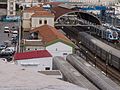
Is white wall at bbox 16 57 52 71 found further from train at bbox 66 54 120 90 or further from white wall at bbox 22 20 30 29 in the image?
white wall at bbox 22 20 30 29

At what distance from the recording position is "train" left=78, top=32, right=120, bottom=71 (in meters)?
7.38

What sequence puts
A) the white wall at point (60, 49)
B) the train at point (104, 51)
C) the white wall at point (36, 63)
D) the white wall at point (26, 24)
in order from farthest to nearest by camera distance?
the white wall at point (26, 24) → the white wall at point (60, 49) → the train at point (104, 51) → the white wall at point (36, 63)

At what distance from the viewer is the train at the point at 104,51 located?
738 centimetres

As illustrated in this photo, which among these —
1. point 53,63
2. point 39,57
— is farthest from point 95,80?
point 53,63

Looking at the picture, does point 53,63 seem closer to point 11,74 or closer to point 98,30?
point 11,74

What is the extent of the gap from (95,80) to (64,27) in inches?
487

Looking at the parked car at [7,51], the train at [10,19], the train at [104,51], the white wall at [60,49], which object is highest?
the white wall at [60,49]

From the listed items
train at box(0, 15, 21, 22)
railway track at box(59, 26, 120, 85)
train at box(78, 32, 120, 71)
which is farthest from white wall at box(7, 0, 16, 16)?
railway track at box(59, 26, 120, 85)

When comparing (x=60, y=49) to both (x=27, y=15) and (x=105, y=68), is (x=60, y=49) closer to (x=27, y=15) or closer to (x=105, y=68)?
(x=105, y=68)

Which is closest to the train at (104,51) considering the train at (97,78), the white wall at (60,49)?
the white wall at (60,49)

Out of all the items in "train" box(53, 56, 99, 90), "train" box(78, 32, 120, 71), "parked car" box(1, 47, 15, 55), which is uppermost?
"train" box(53, 56, 99, 90)

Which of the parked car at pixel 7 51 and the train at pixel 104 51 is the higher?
the train at pixel 104 51

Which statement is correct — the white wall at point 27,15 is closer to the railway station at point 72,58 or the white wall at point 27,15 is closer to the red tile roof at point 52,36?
the railway station at point 72,58

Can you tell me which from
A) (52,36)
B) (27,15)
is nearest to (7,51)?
(52,36)
